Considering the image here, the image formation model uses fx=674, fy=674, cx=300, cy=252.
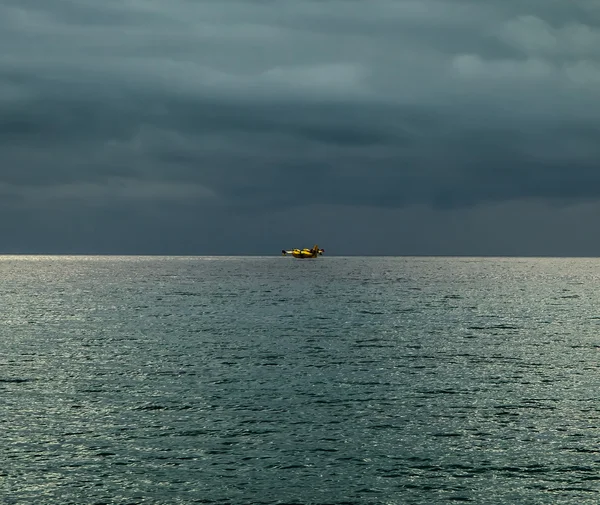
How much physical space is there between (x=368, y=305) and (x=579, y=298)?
6042cm

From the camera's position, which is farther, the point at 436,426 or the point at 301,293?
the point at 301,293

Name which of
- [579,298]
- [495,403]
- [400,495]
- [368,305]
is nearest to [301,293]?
[368,305]

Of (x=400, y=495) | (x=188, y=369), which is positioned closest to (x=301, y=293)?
(x=188, y=369)

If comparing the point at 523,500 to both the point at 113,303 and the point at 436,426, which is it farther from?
the point at 113,303

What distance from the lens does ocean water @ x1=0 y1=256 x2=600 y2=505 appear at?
108ft

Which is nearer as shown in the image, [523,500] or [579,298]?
[523,500]

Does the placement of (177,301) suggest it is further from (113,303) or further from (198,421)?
(198,421)

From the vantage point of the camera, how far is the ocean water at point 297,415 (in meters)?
32.8

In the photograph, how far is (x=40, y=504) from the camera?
30.1m

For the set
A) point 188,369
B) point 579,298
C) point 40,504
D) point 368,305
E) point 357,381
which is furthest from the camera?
point 579,298

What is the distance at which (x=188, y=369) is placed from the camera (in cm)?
6372

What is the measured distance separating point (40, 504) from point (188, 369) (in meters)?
33.6

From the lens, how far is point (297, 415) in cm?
4619

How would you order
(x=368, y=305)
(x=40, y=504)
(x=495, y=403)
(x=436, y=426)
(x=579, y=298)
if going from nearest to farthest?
(x=40, y=504), (x=436, y=426), (x=495, y=403), (x=368, y=305), (x=579, y=298)
